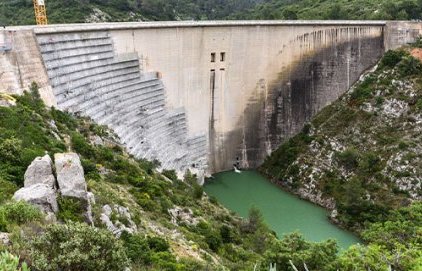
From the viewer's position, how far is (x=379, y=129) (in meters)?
34.3

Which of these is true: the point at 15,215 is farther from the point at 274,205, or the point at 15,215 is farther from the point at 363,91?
the point at 363,91

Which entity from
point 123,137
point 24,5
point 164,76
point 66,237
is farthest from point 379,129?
point 24,5

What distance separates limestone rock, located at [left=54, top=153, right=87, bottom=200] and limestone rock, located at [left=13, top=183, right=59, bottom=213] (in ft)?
1.37

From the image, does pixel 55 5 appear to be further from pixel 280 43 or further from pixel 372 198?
pixel 372 198

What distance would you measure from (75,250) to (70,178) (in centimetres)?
391

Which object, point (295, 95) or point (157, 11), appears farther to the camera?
point (157, 11)

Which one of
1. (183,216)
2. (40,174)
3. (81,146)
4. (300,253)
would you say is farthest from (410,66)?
(40,174)

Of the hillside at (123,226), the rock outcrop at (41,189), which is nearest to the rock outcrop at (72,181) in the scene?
the hillside at (123,226)

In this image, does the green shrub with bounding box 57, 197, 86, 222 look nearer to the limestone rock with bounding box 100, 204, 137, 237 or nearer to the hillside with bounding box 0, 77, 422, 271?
the hillside with bounding box 0, 77, 422, 271

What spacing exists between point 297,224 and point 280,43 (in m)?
13.8

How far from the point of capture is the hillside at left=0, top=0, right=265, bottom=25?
53516mm

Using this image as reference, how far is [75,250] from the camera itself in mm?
8719

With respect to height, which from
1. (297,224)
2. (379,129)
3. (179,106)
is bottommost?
(297,224)

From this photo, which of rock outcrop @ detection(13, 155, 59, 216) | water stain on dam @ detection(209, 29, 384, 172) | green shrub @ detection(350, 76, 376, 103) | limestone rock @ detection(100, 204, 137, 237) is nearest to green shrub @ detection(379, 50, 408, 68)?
water stain on dam @ detection(209, 29, 384, 172)
